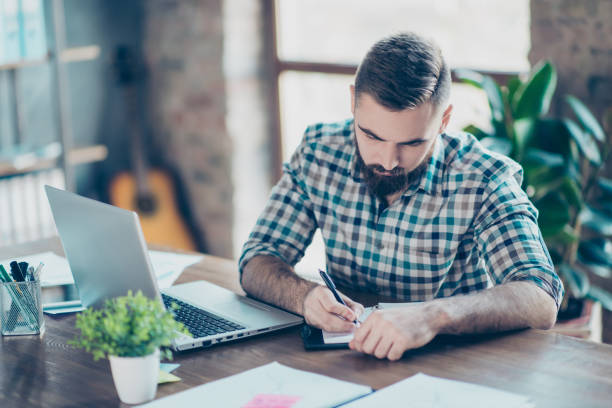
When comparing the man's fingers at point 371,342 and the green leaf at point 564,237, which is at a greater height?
the man's fingers at point 371,342

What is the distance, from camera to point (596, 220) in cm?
257

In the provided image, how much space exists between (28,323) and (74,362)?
22 centimetres

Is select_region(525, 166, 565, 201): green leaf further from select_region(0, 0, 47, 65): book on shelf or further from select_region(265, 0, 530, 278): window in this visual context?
select_region(0, 0, 47, 65): book on shelf

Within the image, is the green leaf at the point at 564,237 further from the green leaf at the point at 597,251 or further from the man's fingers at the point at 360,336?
the man's fingers at the point at 360,336

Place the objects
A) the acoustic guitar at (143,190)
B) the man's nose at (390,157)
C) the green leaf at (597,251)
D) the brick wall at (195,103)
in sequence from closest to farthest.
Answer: the man's nose at (390,157)
the green leaf at (597,251)
the brick wall at (195,103)
the acoustic guitar at (143,190)

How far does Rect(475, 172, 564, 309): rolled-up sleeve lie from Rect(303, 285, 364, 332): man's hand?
32 centimetres

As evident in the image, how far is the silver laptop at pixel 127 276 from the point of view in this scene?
1467mm

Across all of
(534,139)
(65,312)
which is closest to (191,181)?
(534,139)

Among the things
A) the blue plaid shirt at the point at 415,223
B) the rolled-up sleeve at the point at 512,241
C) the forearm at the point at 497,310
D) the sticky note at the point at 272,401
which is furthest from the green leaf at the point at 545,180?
the sticky note at the point at 272,401

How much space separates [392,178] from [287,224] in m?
0.32

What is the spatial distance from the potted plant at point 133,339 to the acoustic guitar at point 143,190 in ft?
9.12

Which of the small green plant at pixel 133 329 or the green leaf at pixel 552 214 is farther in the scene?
the green leaf at pixel 552 214

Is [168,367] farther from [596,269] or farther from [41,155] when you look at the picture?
[41,155]

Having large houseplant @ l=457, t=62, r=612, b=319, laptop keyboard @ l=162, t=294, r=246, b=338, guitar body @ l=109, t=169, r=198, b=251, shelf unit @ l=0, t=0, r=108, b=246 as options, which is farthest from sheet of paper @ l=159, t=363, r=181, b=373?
guitar body @ l=109, t=169, r=198, b=251
